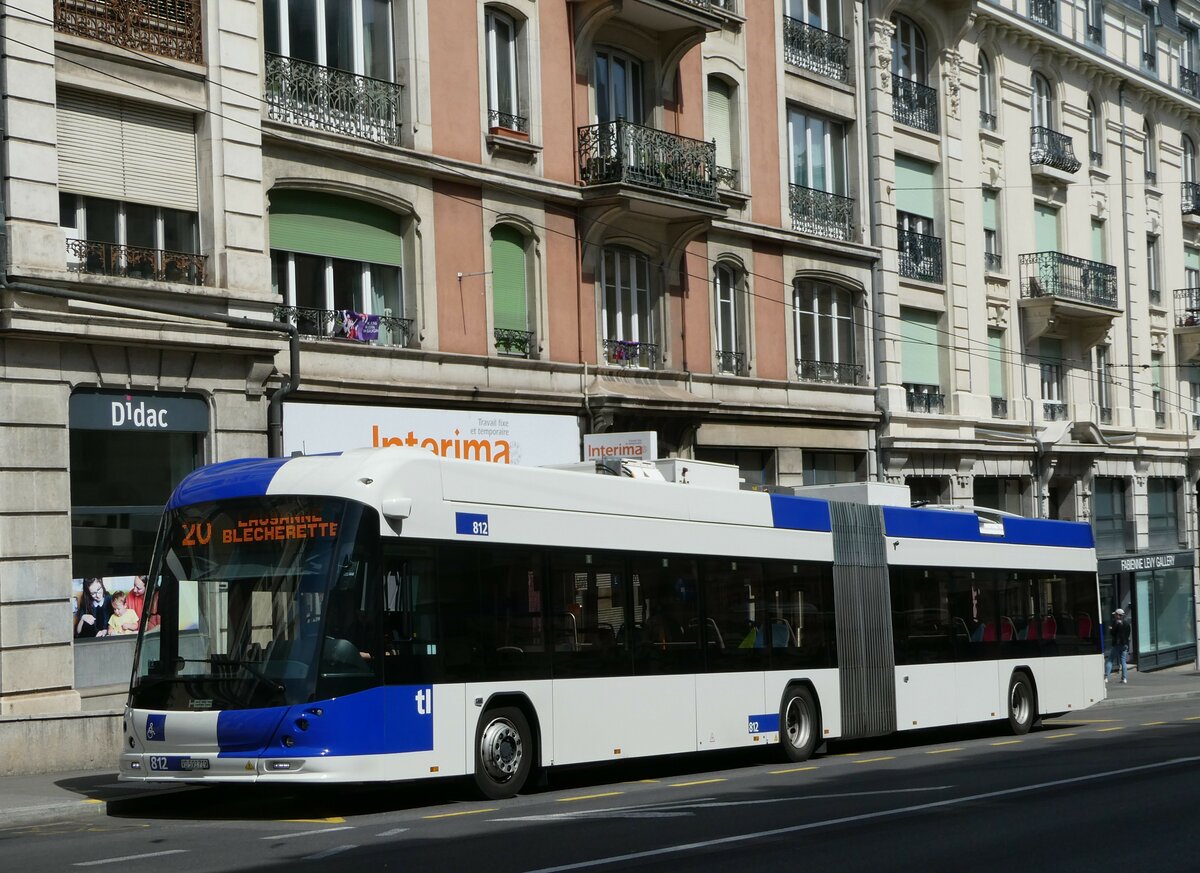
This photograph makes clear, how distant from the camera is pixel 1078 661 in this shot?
977 inches

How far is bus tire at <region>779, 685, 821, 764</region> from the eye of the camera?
18.6 meters

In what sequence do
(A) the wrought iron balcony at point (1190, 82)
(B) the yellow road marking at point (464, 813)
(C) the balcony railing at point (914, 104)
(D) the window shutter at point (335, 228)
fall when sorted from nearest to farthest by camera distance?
(B) the yellow road marking at point (464, 813) → (D) the window shutter at point (335, 228) → (C) the balcony railing at point (914, 104) → (A) the wrought iron balcony at point (1190, 82)

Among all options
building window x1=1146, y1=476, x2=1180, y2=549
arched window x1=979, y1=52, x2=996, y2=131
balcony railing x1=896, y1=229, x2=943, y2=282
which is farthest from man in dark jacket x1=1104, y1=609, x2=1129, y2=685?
arched window x1=979, y1=52, x2=996, y2=131

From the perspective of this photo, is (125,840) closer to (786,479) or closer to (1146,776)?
(1146,776)

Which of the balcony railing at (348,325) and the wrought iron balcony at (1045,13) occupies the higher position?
the wrought iron balcony at (1045,13)

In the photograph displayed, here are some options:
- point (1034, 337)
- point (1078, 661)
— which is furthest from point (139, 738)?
point (1034, 337)

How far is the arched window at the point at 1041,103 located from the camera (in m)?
40.2

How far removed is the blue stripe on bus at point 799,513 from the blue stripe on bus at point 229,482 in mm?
6773

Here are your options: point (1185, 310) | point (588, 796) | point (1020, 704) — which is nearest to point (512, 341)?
point (1020, 704)

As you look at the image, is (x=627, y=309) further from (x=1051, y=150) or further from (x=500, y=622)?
(x=1051, y=150)

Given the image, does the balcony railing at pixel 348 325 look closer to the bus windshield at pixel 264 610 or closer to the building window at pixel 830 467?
the bus windshield at pixel 264 610

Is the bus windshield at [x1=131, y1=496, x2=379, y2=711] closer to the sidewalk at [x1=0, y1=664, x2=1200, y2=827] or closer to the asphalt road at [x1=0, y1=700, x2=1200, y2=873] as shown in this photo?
the asphalt road at [x1=0, y1=700, x2=1200, y2=873]

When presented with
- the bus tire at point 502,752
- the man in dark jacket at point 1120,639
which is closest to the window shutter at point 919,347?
the man in dark jacket at point 1120,639

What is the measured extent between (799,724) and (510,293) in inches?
363
